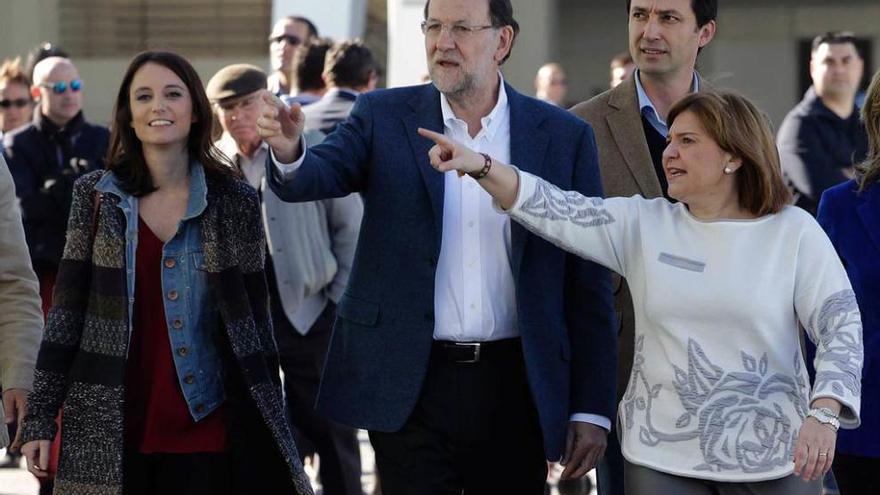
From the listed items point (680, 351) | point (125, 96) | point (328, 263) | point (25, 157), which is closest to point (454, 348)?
point (680, 351)

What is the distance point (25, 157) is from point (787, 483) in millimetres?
5364

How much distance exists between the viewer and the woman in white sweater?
4473mm

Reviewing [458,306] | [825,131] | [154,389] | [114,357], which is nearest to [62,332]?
[114,357]

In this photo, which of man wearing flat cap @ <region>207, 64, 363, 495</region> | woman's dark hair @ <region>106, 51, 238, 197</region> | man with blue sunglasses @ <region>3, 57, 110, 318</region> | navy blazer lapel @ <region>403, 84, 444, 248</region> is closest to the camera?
navy blazer lapel @ <region>403, 84, 444, 248</region>

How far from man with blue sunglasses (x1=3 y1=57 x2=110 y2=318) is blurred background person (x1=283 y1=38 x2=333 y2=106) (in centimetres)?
108

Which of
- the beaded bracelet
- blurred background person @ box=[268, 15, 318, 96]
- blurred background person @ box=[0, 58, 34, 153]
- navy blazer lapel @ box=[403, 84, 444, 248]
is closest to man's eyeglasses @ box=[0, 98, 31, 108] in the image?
blurred background person @ box=[0, 58, 34, 153]

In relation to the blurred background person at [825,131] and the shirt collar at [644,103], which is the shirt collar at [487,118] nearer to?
the shirt collar at [644,103]

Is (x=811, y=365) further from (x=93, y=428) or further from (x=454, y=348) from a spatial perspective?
(x=93, y=428)

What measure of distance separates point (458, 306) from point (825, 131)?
5.08m

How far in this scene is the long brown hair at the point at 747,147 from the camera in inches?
182

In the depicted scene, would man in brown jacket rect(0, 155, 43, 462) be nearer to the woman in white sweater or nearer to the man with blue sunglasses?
the woman in white sweater

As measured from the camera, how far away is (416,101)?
16.3 ft

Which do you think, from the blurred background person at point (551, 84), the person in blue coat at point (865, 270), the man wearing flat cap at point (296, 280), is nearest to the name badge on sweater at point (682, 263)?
the person in blue coat at point (865, 270)

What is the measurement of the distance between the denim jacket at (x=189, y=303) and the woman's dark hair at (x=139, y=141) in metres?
0.09
